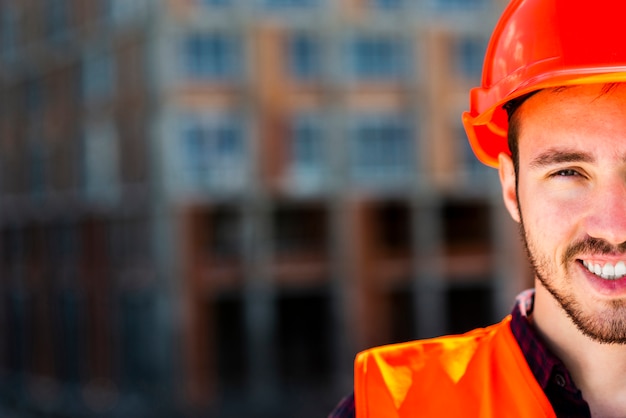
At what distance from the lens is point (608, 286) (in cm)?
225

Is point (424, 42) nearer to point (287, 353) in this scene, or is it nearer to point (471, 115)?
point (287, 353)

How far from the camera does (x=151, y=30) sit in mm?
25609

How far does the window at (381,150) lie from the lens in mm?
26531

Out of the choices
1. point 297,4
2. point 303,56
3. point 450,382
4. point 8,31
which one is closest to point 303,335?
point 303,56

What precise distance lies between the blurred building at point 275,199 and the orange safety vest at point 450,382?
2313 cm

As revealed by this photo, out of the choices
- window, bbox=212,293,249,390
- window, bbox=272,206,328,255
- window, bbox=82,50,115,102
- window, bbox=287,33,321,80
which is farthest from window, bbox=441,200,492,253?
window, bbox=82,50,115,102

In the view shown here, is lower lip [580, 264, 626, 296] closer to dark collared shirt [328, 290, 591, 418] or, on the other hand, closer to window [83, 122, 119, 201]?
dark collared shirt [328, 290, 591, 418]

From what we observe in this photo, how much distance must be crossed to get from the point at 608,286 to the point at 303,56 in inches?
968

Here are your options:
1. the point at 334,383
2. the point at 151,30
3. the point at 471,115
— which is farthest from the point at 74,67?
the point at 471,115

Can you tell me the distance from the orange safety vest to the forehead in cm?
49

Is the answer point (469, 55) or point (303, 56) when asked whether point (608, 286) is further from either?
point (469, 55)

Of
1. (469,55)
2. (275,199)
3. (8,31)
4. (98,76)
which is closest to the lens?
(275,199)

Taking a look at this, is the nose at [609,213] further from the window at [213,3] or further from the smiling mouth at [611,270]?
the window at [213,3]

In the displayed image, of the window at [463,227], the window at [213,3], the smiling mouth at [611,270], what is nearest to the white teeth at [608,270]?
the smiling mouth at [611,270]
